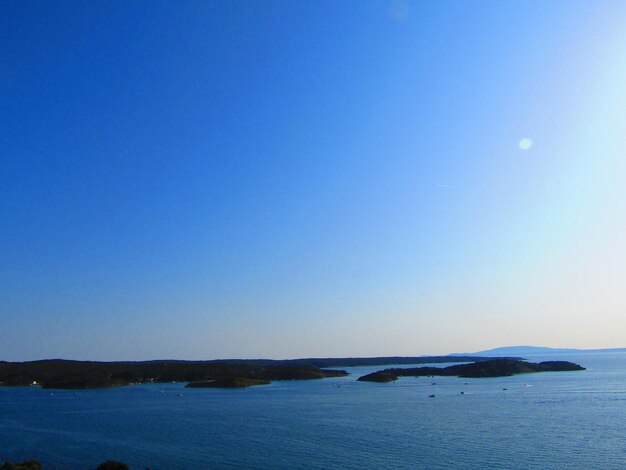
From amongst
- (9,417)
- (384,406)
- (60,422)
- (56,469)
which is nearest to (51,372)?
(9,417)

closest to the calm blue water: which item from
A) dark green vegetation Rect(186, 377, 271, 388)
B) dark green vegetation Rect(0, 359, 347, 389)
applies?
dark green vegetation Rect(186, 377, 271, 388)

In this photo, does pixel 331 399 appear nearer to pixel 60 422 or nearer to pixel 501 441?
pixel 60 422

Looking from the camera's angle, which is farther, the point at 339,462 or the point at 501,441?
the point at 501,441

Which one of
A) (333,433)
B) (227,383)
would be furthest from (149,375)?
(333,433)

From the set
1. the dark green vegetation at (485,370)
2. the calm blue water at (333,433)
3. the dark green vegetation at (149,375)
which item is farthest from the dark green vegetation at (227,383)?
the calm blue water at (333,433)

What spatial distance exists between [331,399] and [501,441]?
45490 millimetres

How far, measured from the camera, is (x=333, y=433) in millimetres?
50906

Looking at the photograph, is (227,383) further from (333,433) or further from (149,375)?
(333,433)

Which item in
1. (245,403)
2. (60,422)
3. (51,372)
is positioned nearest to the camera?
(60,422)

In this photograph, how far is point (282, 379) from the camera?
505 feet

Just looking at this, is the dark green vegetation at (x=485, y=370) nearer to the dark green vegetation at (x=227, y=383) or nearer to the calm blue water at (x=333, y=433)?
the dark green vegetation at (x=227, y=383)

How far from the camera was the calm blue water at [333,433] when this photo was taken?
39.2m

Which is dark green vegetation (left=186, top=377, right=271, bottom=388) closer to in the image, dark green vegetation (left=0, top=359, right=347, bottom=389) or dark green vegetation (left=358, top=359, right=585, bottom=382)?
dark green vegetation (left=0, top=359, right=347, bottom=389)

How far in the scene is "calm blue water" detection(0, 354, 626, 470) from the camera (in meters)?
39.2
